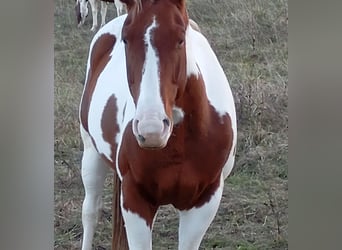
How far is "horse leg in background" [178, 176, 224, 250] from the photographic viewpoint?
1.10 metres

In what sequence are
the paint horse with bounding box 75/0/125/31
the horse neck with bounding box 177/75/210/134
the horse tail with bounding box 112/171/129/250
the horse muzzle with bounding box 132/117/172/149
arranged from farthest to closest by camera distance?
the paint horse with bounding box 75/0/125/31 → the horse tail with bounding box 112/171/129/250 → the horse neck with bounding box 177/75/210/134 → the horse muzzle with bounding box 132/117/172/149

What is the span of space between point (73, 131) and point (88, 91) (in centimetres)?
18

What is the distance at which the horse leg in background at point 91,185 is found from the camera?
1368 mm

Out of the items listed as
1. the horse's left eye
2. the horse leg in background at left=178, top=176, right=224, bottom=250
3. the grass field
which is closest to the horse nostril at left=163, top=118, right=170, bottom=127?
the horse's left eye

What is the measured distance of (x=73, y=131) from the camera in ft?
4.91

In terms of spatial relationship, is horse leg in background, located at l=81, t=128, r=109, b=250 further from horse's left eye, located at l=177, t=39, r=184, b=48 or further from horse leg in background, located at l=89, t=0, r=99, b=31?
horse's left eye, located at l=177, t=39, r=184, b=48

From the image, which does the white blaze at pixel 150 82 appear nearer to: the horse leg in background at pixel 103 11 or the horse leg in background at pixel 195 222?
the horse leg in background at pixel 195 222

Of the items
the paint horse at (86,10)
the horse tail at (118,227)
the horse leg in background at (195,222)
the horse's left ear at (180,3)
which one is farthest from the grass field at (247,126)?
the horse's left ear at (180,3)

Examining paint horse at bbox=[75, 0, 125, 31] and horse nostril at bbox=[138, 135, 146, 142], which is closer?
horse nostril at bbox=[138, 135, 146, 142]

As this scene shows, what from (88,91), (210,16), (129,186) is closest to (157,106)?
(129,186)

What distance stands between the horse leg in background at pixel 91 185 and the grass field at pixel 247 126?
7cm
